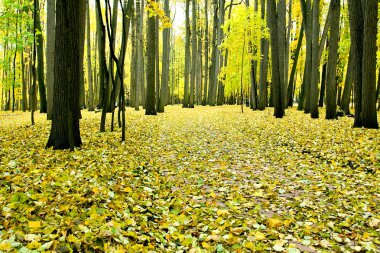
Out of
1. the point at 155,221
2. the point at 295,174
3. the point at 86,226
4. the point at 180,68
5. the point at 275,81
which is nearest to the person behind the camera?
the point at 86,226

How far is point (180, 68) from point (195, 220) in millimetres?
47804

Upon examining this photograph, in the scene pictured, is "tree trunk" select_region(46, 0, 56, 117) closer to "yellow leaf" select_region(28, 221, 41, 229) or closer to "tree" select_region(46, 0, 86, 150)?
"tree" select_region(46, 0, 86, 150)

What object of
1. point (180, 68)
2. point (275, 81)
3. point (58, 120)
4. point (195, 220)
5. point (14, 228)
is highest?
point (180, 68)

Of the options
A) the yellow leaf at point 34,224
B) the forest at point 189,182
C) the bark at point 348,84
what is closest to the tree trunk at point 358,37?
the forest at point 189,182

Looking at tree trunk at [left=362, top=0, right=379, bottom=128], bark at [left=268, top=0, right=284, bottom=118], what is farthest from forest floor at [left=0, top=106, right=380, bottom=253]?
bark at [left=268, top=0, right=284, bottom=118]

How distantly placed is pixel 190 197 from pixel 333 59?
1083cm

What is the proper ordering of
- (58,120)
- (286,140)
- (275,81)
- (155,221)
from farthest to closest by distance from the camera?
(275,81)
(286,140)
(58,120)
(155,221)

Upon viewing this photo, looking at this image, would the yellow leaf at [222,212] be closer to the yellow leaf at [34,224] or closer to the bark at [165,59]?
the yellow leaf at [34,224]

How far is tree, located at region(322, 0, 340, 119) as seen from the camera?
40.4 feet

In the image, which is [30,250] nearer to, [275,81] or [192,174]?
[192,174]

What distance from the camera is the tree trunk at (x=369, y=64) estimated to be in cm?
895

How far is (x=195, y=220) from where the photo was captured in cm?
365

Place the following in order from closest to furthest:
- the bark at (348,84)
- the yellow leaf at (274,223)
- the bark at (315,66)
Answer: the yellow leaf at (274,223), the bark at (315,66), the bark at (348,84)

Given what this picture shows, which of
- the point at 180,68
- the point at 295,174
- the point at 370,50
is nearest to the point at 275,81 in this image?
the point at 370,50
